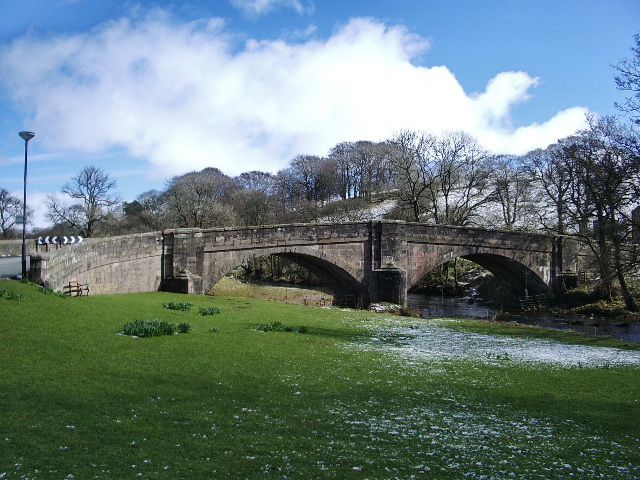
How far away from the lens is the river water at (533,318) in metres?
23.8

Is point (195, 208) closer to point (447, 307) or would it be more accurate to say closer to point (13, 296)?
point (447, 307)

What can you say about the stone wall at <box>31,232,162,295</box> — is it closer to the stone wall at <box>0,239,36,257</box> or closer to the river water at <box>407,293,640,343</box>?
the river water at <box>407,293,640,343</box>

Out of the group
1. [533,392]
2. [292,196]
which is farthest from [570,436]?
[292,196]

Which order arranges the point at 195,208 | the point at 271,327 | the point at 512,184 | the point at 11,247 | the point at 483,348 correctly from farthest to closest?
the point at 512,184, the point at 195,208, the point at 11,247, the point at 271,327, the point at 483,348

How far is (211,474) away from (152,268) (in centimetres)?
1904

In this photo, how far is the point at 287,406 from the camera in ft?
21.7

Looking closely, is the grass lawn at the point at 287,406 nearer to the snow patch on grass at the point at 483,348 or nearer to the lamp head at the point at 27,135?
the snow patch on grass at the point at 483,348

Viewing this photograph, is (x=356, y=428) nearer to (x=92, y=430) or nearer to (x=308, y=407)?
(x=308, y=407)

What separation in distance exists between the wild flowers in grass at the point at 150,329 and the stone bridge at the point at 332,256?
17.5 ft

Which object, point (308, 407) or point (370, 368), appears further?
point (370, 368)

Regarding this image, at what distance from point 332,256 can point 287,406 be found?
20195mm

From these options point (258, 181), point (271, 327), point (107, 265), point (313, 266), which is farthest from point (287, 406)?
point (258, 181)

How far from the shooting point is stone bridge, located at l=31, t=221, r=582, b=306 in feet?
Answer: 64.8

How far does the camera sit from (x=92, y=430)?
5270 millimetres
